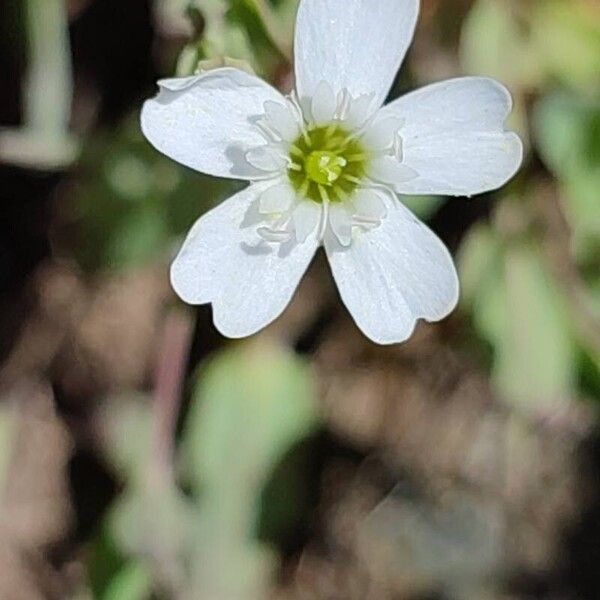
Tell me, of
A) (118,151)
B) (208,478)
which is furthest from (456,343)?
(118,151)

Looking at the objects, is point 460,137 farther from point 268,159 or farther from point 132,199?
point 132,199

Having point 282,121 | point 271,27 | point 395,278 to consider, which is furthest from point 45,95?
point 395,278

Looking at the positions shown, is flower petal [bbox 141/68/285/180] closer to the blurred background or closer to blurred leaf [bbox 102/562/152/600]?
the blurred background

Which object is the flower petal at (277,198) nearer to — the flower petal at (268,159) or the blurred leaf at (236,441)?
the flower petal at (268,159)

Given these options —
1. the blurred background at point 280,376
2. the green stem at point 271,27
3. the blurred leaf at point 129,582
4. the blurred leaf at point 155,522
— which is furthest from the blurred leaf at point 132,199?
the blurred leaf at point 129,582

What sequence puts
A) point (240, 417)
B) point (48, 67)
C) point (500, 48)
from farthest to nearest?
point (240, 417), point (500, 48), point (48, 67)

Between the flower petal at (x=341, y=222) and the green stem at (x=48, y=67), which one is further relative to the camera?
the green stem at (x=48, y=67)

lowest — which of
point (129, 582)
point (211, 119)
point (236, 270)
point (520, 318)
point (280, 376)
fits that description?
point (129, 582)
